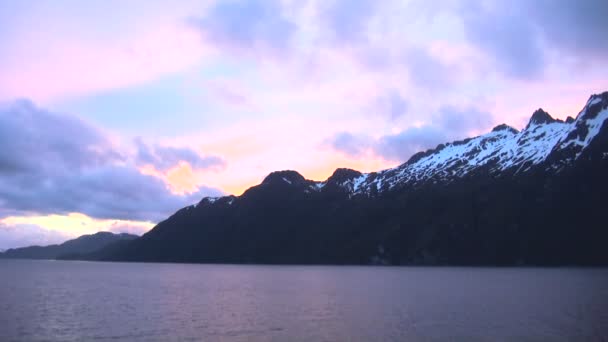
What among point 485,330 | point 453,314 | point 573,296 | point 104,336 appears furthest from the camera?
point 573,296

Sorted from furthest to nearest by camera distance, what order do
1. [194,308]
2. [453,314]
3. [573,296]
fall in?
[573,296], [194,308], [453,314]

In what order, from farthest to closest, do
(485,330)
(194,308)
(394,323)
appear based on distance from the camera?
(194,308) < (394,323) < (485,330)

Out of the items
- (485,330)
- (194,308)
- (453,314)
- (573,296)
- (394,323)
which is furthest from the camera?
(573,296)

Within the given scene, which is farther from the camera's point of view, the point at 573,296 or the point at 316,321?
the point at 573,296

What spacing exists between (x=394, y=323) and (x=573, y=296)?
1992 inches

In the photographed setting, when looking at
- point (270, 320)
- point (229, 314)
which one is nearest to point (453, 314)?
point (270, 320)

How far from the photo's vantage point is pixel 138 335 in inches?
2270

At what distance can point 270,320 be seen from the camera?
230ft

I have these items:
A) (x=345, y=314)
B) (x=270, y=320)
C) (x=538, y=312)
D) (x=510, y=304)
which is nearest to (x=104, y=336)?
(x=270, y=320)

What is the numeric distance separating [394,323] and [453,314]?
13605mm

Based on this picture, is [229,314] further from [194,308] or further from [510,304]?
[510,304]

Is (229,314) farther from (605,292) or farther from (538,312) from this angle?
(605,292)

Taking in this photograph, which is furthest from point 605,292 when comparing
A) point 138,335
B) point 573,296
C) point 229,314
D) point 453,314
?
point 138,335

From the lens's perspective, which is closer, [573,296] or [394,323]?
[394,323]
